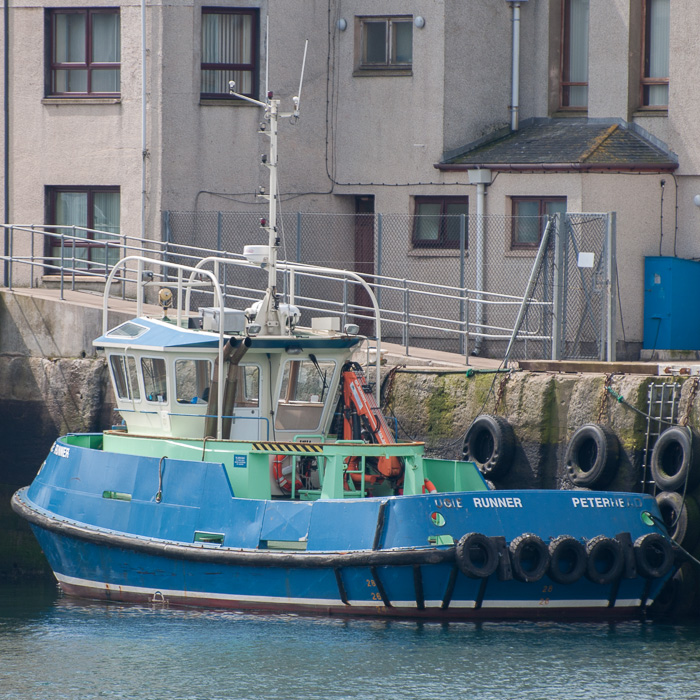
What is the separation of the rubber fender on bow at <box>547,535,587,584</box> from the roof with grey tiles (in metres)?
7.94

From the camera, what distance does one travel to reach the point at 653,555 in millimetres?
12305

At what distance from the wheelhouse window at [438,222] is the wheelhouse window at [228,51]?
2961 millimetres

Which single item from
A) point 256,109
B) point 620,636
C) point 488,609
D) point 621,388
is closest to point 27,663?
point 488,609

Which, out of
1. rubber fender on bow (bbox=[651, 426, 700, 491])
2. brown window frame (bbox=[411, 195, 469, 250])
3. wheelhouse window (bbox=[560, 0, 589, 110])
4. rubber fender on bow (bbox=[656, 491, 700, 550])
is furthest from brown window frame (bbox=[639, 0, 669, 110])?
rubber fender on bow (bbox=[656, 491, 700, 550])

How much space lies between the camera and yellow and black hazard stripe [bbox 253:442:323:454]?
12898mm

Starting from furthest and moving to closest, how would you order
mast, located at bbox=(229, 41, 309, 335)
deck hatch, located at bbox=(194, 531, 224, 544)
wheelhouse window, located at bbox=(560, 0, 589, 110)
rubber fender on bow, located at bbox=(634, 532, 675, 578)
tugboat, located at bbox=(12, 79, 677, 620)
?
1. wheelhouse window, located at bbox=(560, 0, 589, 110)
2. mast, located at bbox=(229, 41, 309, 335)
3. deck hatch, located at bbox=(194, 531, 224, 544)
4. rubber fender on bow, located at bbox=(634, 532, 675, 578)
5. tugboat, located at bbox=(12, 79, 677, 620)

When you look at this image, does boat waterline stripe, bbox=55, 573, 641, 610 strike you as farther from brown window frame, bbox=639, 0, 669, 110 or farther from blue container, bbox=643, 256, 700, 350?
brown window frame, bbox=639, 0, 669, 110

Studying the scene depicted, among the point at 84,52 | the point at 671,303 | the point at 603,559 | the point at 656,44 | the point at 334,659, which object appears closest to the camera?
the point at 334,659

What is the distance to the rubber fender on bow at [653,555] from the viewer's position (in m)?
12.2

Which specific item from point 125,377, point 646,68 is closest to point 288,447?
point 125,377

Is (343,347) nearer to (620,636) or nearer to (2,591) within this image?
(620,636)

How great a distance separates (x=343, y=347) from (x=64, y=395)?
4.73 metres

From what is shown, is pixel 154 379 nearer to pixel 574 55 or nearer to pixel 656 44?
pixel 574 55

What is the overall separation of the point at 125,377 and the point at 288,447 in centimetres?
216
